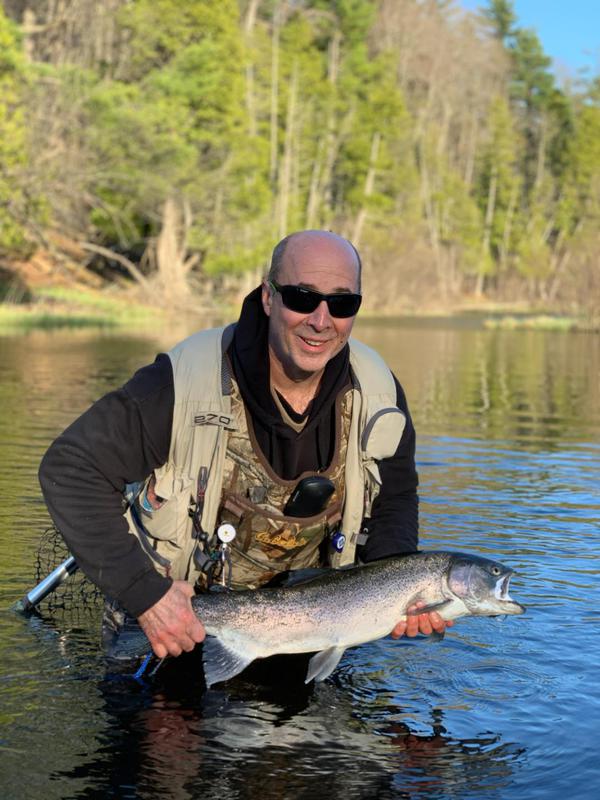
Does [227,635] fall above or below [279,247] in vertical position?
below

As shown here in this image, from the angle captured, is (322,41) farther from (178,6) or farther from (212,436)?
(212,436)

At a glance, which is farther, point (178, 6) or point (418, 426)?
point (178, 6)

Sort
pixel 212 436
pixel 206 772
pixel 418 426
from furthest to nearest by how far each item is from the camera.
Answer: pixel 418 426 → pixel 212 436 → pixel 206 772

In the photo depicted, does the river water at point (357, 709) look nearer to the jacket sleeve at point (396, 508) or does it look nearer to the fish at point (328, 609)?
the fish at point (328, 609)

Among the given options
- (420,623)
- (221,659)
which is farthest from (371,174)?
(221,659)

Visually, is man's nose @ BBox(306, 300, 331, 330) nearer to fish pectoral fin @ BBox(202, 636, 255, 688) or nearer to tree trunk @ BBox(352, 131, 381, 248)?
fish pectoral fin @ BBox(202, 636, 255, 688)

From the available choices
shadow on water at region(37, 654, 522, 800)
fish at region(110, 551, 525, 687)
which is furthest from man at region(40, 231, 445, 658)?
shadow on water at region(37, 654, 522, 800)

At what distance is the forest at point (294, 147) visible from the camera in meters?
40.0

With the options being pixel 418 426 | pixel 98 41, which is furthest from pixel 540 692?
pixel 98 41

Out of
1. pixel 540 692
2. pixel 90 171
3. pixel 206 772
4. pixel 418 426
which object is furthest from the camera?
pixel 90 171

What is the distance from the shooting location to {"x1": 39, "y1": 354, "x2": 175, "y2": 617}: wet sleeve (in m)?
4.52

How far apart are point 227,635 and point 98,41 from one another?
4372 centimetres

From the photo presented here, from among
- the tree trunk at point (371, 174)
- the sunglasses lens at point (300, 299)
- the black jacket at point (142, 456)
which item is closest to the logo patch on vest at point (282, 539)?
the black jacket at point (142, 456)

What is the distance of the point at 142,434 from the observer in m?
4.73
